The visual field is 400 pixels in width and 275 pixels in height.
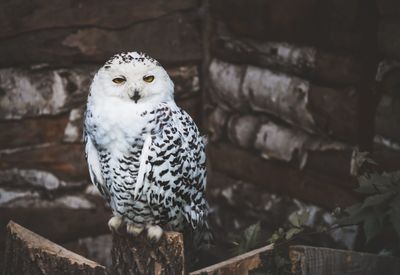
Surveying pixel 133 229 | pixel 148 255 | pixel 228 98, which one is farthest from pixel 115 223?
pixel 228 98

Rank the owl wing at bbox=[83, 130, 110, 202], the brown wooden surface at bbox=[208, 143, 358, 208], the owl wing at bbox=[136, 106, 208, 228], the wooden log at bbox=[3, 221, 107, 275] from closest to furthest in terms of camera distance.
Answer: the wooden log at bbox=[3, 221, 107, 275] → the owl wing at bbox=[136, 106, 208, 228] → the owl wing at bbox=[83, 130, 110, 202] → the brown wooden surface at bbox=[208, 143, 358, 208]

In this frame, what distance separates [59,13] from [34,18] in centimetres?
11

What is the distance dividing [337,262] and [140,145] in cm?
68

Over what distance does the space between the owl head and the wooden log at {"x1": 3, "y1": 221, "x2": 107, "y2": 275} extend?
468 millimetres

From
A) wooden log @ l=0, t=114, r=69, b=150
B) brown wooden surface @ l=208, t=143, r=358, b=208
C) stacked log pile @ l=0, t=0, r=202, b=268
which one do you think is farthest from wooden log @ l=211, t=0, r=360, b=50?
wooden log @ l=0, t=114, r=69, b=150

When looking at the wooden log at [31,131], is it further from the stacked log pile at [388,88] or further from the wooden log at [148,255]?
the stacked log pile at [388,88]

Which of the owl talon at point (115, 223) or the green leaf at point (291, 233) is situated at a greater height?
the owl talon at point (115, 223)

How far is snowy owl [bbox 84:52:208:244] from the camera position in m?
2.06

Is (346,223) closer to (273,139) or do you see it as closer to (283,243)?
(283,243)

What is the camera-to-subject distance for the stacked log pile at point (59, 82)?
2.83 meters

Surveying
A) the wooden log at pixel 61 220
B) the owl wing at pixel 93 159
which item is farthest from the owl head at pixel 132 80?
the wooden log at pixel 61 220

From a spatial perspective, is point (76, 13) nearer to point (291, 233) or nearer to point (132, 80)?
point (132, 80)

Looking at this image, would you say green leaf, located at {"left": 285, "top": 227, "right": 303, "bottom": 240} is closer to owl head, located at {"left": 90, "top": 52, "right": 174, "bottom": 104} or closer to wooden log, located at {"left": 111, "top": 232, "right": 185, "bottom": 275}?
wooden log, located at {"left": 111, "top": 232, "right": 185, "bottom": 275}

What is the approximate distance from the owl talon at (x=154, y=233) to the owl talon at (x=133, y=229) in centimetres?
3
